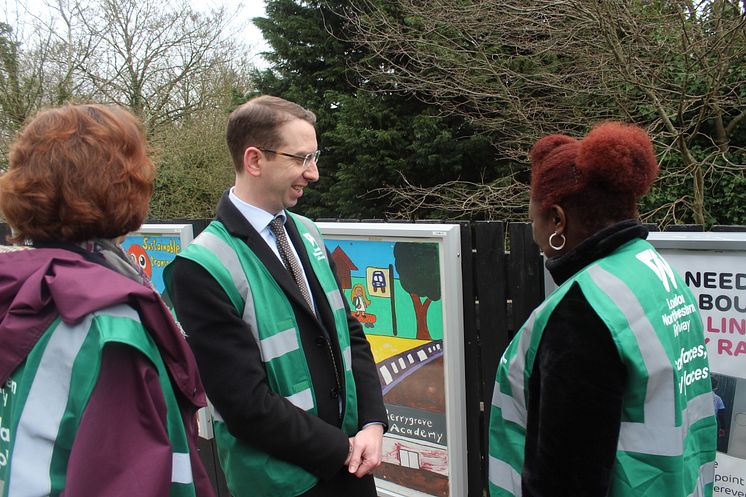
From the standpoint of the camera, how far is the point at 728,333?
215 centimetres

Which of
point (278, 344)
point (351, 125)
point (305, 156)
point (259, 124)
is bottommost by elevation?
point (278, 344)

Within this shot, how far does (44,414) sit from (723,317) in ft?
7.30

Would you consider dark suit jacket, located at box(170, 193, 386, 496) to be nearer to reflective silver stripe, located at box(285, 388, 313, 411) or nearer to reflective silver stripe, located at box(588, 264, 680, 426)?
reflective silver stripe, located at box(285, 388, 313, 411)

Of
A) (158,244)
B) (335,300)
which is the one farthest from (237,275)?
(158,244)

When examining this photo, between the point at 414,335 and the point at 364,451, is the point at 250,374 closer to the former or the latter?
the point at 364,451

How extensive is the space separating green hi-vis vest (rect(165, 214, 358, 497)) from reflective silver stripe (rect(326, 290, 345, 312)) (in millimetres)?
200

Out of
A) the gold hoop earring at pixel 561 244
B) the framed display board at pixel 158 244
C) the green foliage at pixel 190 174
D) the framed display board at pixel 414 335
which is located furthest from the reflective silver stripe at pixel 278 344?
the green foliage at pixel 190 174

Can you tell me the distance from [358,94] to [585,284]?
11.0 meters

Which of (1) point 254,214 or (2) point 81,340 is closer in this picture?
(2) point 81,340

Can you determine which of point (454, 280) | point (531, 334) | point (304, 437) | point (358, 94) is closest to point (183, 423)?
point (304, 437)

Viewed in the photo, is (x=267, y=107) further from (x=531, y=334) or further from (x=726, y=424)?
(x=726, y=424)

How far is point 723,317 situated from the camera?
214 cm

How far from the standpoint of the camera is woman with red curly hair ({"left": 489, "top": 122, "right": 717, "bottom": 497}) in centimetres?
133

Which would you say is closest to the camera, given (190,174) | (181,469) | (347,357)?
(181,469)
